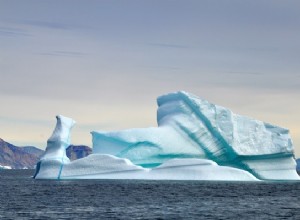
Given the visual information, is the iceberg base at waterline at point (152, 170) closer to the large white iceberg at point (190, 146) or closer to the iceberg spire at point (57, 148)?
the large white iceberg at point (190, 146)

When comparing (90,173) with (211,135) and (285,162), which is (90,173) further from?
(285,162)

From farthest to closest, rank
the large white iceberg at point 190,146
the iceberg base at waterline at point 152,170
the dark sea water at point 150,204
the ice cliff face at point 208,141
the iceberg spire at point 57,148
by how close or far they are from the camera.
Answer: the ice cliff face at point 208,141
the iceberg spire at point 57,148
the large white iceberg at point 190,146
the iceberg base at waterline at point 152,170
the dark sea water at point 150,204

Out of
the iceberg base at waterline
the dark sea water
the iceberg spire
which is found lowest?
the dark sea water

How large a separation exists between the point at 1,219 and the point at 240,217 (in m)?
10.2

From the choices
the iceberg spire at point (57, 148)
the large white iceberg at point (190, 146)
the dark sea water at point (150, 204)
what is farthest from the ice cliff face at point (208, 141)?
the dark sea water at point (150, 204)

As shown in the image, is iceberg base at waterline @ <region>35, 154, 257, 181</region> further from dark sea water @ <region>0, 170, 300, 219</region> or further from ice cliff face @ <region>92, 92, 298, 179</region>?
dark sea water @ <region>0, 170, 300, 219</region>

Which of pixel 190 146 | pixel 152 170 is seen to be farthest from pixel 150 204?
pixel 190 146

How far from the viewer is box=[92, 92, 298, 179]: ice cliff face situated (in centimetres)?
6344

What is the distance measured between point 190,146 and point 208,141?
1566 mm

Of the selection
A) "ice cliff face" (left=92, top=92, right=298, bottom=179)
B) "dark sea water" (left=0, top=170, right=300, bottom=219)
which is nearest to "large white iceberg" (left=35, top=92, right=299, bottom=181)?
"ice cliff face" (left=92, top=92, right=298, bottom=179)

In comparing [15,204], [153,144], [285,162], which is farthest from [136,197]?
[285,162]

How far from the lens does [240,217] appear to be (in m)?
34.5

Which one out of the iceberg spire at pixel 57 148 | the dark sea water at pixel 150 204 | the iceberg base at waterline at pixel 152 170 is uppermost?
the iceberg spire at pixel 57 148

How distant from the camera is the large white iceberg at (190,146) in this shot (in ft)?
201
